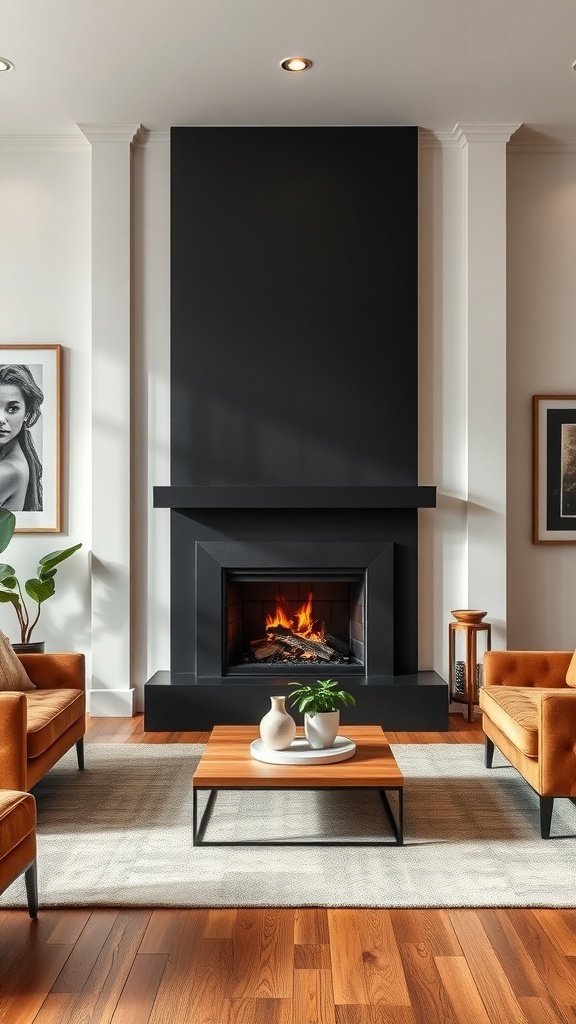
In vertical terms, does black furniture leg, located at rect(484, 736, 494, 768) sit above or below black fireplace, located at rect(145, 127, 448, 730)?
below

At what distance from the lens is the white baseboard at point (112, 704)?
534 cm

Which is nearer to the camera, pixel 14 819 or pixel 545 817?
pixel 14 819

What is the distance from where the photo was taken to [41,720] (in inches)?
139

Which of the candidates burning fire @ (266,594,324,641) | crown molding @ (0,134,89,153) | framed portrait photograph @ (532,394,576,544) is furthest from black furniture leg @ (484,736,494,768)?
crown molding @ (0,134,89,153)

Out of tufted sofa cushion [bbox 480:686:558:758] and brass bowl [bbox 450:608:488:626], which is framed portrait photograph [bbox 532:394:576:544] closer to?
brass bowl [bbox 450:608:488:626]

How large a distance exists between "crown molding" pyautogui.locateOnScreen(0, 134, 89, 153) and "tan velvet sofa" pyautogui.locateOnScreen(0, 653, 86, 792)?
3.10 m

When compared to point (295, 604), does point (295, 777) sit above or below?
below

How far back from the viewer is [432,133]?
5418 mm

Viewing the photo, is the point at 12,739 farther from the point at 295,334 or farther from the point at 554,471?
the point at 554,471

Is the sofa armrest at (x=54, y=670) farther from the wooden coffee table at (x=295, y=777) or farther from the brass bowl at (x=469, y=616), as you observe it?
the brass bowl at (x=469, y=616)

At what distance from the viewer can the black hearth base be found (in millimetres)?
4984

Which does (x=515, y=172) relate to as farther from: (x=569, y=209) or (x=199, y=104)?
(x=199, y=104)

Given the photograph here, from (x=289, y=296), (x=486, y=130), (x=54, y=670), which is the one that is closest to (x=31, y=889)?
(x=54, y=670)

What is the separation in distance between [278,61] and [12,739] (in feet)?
11.4
